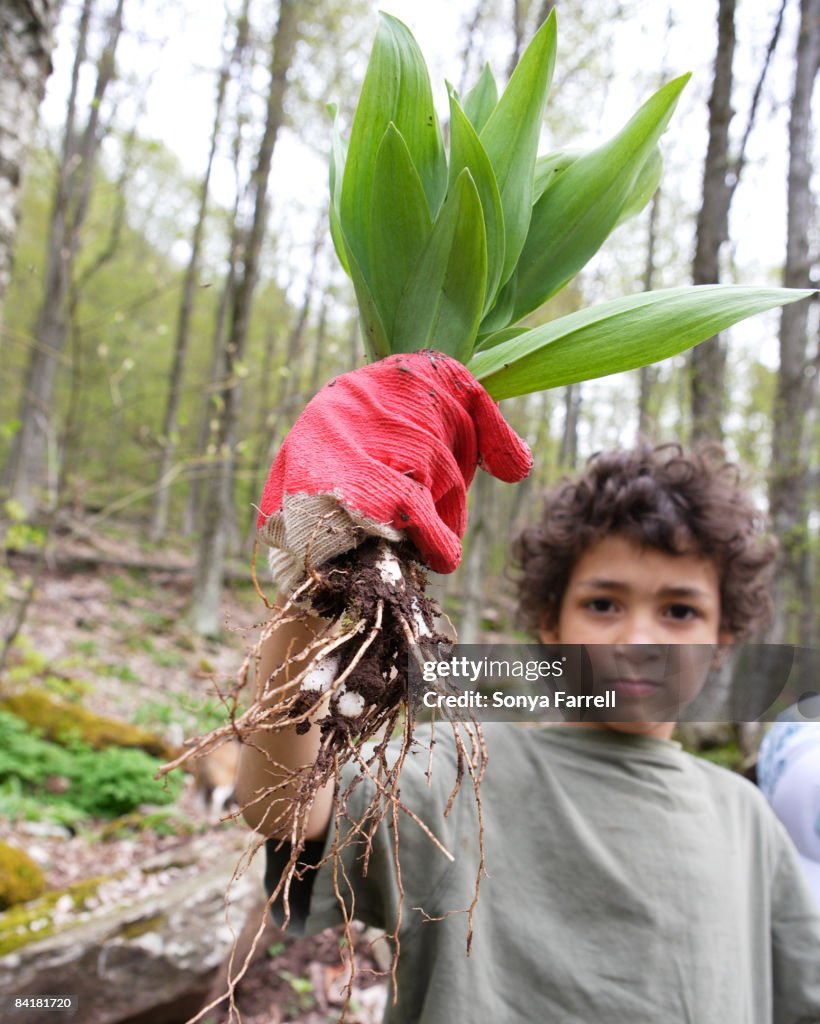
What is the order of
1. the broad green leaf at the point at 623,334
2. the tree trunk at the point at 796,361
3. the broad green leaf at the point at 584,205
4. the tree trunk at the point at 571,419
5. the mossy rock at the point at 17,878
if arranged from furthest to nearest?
the tree trunk at the point at 571,419 → the tree trunk at the point at 796,361 → the mossy rock at the point at 17,878 → the broad green leaf at the point at 584,205 → the broad green leaf at the point at 623,334

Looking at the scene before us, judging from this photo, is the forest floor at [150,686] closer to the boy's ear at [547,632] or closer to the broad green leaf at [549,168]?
the boy's ear at [547,632]

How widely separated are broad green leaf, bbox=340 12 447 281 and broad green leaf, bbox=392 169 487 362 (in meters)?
0.10

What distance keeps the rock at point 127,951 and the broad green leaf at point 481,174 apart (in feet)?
7.12

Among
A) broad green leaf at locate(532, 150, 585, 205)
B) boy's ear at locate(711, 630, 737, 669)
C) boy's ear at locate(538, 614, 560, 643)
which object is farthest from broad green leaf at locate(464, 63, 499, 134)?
boy's ear at locate(711, 630, 737, 669)

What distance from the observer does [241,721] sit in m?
0.81

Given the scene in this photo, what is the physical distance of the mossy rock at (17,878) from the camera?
104 inches

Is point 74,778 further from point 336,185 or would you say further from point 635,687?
point 336,185

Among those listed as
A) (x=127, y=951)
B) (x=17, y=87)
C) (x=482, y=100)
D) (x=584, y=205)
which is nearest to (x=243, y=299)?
(x=17, y=87)

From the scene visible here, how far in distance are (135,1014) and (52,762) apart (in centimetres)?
191

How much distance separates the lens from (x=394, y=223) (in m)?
1.02

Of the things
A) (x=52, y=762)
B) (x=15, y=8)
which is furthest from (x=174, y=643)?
(x=15, y=8)

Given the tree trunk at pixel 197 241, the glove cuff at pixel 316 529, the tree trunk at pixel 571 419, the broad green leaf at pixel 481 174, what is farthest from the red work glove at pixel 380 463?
the tree trunk at pixel 571 419

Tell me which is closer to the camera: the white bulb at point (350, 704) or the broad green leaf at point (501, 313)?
the white bulb at point (350, 704)

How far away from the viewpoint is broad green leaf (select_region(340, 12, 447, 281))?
102 cm
